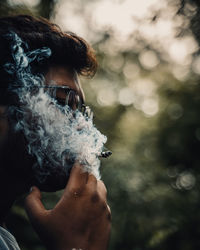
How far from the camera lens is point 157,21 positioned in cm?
286

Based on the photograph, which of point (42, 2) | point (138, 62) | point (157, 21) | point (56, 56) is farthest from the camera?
point (138, 62)

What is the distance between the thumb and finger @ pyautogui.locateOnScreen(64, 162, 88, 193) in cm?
23

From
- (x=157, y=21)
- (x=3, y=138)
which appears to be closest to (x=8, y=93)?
(x=3, y=138)

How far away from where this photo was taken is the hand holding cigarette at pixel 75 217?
156 cm

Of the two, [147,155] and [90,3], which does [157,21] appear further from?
[147,155]

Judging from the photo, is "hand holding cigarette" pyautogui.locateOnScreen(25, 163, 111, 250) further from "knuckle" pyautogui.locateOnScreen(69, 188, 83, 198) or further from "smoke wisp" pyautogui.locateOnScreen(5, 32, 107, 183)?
"smoke wisp" pyautogui.locateOnScreen(5, 32, 107, 183)

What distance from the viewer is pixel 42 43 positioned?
2100 millimetres

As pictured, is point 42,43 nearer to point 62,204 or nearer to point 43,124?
point 43,124

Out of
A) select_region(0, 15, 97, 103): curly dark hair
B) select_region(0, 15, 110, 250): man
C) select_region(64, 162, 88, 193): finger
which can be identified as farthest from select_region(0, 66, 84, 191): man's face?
select_region(64, 162, 88, 193): finger

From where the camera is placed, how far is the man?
5.26ft

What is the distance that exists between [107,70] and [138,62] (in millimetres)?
1778

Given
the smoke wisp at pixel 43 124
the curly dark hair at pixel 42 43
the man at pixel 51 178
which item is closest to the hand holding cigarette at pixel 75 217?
the man at pixel 51 178

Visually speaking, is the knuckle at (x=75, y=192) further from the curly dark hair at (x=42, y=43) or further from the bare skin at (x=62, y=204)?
the curly dark hair at (x=42, y=43)

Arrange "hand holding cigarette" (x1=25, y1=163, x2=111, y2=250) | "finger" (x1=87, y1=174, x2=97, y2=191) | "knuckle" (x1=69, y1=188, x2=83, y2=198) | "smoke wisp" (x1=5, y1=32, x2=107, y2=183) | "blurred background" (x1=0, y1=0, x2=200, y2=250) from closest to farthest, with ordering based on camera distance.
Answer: "hand holding cigarette" (x1=25, y1=163, x2=111, y2=250) < "knuckle" (x1=69, y1=188, x2=83, y2=198) < "finger" (x1=87, y1=174, x2=97, y2=191) < "smoke wisp" (x1=5, y1=32, x2=107, y2=183) < "blurred background" (x1=0, y1=0, x2=200, y2=250)
